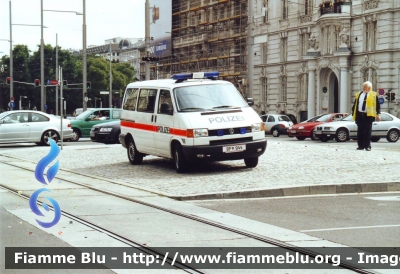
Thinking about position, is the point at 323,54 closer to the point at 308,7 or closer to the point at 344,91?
the point at 344,91

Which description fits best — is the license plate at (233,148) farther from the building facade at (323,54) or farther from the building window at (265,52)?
the building window at (265,52)

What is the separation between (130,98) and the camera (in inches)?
729

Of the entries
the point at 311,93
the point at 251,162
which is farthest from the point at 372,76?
the point at 251,162

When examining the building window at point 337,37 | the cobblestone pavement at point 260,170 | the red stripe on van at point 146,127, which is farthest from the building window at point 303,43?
the red stripe on van at point 146,127

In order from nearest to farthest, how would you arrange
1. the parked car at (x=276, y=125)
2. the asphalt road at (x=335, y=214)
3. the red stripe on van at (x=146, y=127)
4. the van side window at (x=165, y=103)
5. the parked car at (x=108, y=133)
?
the asphalt road at (x=335, y=214)
the van side window at (x=165, y=103)
the red stripe on van at (x=146, y=127)
the parked car at (x=108, y=133)
the parked car at (x=276, y=125)

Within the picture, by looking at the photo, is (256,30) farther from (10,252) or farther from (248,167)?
(10,252)

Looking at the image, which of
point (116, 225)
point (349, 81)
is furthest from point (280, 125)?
point (116, 225)

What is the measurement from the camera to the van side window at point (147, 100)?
17188mm

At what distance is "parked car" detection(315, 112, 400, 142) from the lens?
34375mm

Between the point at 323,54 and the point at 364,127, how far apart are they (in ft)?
134

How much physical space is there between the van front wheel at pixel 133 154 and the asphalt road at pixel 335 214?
623 cm

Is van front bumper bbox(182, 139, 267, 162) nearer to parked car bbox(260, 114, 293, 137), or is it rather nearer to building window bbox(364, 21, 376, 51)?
parked car bbox(260, 114, 293, 137)

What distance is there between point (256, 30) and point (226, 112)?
185 feet

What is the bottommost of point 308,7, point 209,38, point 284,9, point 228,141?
point 228,141
